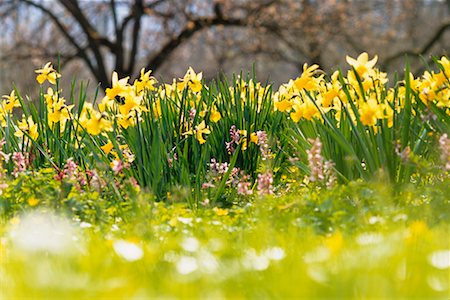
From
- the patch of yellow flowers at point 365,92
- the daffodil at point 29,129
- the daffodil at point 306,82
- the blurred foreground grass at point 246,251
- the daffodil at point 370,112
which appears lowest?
the blurred foreground grass at point 246,251

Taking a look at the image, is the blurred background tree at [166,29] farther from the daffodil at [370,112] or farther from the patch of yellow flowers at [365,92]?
the daffodil at [370,112]

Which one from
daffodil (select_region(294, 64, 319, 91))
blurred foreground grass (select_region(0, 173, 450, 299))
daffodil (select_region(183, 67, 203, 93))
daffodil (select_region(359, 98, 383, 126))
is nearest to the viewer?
blurred foreground grass (select_region(0, 173, 450, 299))

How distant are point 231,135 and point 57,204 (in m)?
1.27

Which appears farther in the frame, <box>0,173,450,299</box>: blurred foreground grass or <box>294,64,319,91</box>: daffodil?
<box>294,64,319,91</box>: daffodil

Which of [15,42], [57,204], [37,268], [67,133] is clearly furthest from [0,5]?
[37,268]

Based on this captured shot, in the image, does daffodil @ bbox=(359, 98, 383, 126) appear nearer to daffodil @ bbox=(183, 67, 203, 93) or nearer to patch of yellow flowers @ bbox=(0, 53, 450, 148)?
patch of yellow flowers @ bbox=(0, 53, 450, 148)

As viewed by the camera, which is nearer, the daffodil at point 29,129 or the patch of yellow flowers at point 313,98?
the patch of yellow flowers at point 313,98

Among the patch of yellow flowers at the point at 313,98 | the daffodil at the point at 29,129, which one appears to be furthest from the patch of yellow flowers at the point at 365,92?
the daffodil at the point at 29,129

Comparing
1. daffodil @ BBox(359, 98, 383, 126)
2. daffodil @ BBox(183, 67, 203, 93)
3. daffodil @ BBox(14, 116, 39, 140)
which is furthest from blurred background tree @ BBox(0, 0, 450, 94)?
daffodil @ BBox(359, 98, 383, 126)

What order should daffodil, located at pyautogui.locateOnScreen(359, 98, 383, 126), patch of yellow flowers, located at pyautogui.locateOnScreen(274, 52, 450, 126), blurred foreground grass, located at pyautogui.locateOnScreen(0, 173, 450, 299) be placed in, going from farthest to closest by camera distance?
1. patch of yellow flowers, located at pyautogui.locateOnScreen(274, 52, 450, 126)
2. daffodil, located at pyautogui.locateOnScreen(359, 98, 383, 126)
3. blurred foreground grass, located at pyautogui.locateOnScreen(0, 173, 450, 299)

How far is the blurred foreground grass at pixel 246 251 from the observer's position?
1549mm

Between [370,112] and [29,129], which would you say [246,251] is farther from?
[29,129]

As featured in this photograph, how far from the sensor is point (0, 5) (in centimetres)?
1507

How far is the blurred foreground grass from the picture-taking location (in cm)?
155
